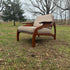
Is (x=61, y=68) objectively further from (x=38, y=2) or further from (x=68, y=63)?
(x=38, y=2)

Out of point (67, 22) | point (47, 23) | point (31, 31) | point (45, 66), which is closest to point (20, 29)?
point (31, 31)

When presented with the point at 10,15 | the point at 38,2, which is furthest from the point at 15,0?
the point at 38,2

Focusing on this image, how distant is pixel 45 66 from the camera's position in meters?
1.33

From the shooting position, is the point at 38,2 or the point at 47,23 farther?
the point at 38,2

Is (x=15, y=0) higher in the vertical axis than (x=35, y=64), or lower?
higher

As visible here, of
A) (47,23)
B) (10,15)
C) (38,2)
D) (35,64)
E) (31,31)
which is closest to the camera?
(35,64)

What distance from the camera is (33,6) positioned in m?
14.9

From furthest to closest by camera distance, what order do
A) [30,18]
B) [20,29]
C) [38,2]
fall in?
[30,18], [38,2], [20,29]

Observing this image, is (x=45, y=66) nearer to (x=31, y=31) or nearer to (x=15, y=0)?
(x=31, y=31)

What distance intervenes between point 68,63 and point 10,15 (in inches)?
496

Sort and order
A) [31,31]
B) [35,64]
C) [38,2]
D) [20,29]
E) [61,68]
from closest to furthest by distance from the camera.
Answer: [61,68] < [35,64] < [31,31] < [20,29] < [38,2]

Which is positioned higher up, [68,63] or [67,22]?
[67,22]

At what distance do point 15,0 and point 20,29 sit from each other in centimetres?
1222

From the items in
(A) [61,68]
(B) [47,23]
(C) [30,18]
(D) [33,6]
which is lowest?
(A) [61,68]
